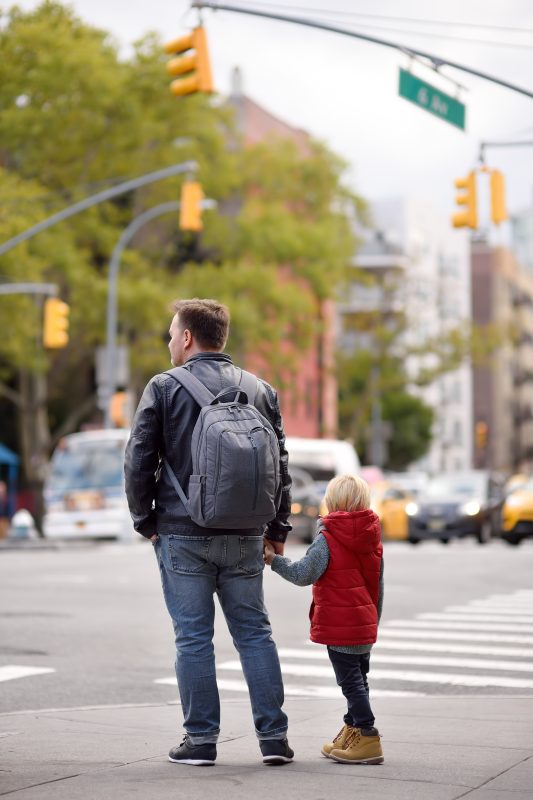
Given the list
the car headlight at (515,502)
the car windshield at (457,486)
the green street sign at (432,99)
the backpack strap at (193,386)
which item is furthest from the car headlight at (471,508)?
the backpack strap at (193,386)

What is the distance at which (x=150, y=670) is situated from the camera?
36.0ft

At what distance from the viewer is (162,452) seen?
6430 mm

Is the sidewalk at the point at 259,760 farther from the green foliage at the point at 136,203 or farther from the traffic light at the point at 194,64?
the green foliage at the point at 136,203

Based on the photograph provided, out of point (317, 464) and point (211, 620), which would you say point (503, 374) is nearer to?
point (317, 464)

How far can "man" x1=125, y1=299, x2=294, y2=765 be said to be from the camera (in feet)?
20.7

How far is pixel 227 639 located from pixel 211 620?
6.81 metres

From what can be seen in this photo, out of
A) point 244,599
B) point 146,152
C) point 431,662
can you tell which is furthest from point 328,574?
point 146,152

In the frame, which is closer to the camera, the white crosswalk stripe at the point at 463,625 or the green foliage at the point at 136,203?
the white crosswalk stripe at the point at 463,625

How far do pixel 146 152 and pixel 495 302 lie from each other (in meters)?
78.3

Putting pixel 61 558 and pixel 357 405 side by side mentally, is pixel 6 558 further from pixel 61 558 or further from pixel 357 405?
pixel 357 405

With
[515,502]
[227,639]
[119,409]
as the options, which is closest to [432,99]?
[227,639]

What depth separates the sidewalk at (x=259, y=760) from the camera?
582 cm

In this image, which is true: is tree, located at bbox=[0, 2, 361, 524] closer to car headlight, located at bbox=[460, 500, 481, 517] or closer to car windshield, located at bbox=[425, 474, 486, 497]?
car windshield, located at bbox=[425, 474, 486, 497]

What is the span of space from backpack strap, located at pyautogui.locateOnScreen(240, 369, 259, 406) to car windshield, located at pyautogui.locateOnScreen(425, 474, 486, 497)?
100 ft
